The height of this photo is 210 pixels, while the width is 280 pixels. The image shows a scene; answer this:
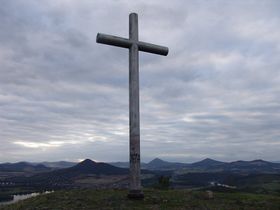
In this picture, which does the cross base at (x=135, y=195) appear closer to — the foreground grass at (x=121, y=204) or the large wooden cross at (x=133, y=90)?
the large wooden cross at (x=133, y=90)

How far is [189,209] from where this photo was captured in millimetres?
15883

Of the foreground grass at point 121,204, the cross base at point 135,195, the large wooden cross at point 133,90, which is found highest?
the large wooden cross at point 133,90

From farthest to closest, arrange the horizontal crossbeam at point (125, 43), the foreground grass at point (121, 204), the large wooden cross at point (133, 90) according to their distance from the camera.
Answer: the horizontal crossbeam at point (125, 43)
the large wooden cross at point (133, 90)
the foreground grass at point (121, 204)

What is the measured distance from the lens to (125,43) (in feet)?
66.7

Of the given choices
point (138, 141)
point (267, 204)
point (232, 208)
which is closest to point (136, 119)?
point (138, 141)

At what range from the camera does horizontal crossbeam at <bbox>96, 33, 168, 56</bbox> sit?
1977 centimetres

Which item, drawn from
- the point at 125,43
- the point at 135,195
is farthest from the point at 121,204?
the point at 125,43

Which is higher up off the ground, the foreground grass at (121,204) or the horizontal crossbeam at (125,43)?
the horizontal crossbeam at (125,43)

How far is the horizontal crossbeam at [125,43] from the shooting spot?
19766mm

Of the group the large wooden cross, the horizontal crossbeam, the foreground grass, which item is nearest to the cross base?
the large wooden cross

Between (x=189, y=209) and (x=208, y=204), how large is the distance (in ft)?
7.20

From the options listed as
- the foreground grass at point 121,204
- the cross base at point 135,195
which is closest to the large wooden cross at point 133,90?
the cross base at point 135,195

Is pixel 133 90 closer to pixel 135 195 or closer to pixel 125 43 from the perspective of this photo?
pixel 125 43

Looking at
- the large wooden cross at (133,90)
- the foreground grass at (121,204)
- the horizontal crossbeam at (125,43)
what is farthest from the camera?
the horizontal crossbeam at (125,43)
